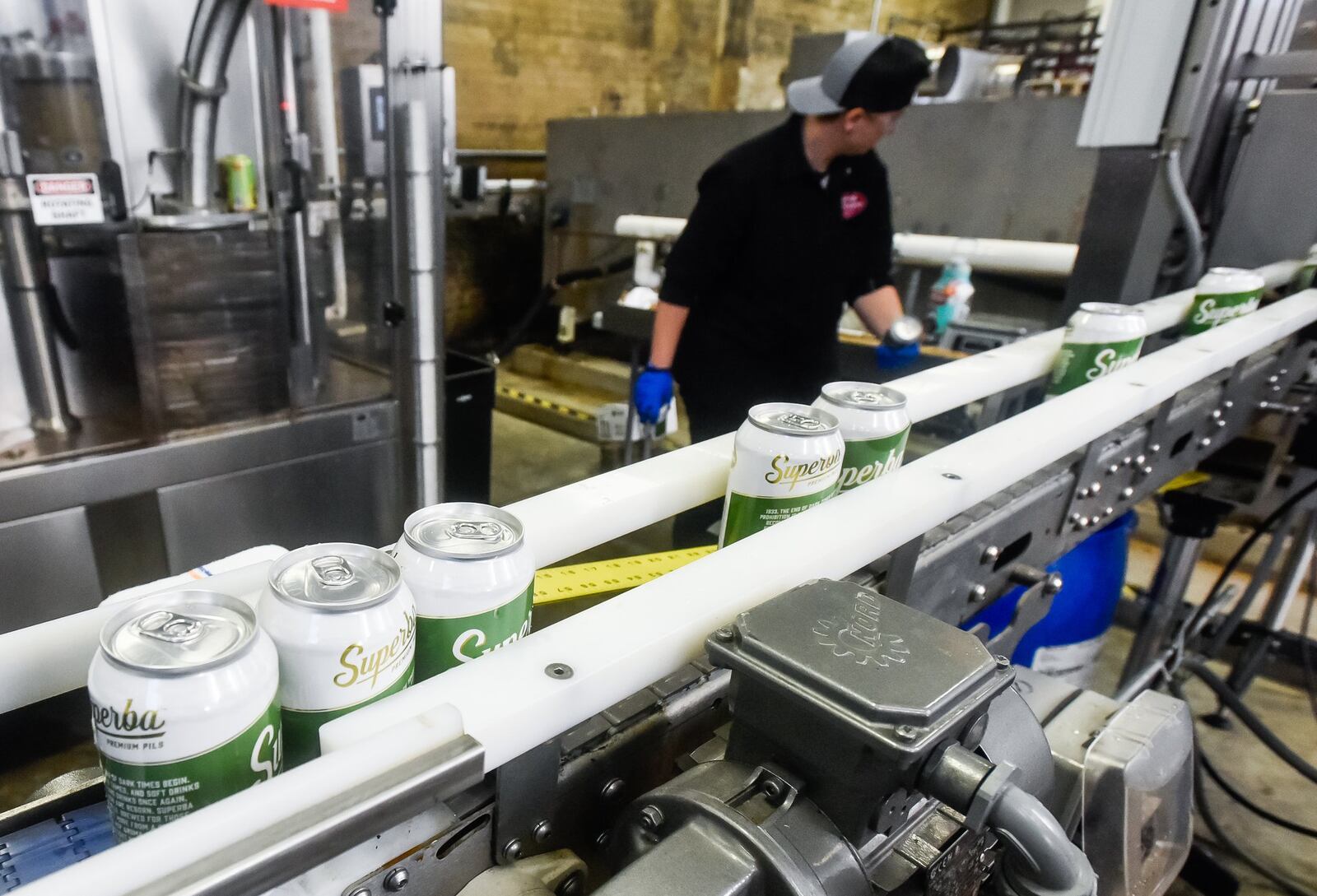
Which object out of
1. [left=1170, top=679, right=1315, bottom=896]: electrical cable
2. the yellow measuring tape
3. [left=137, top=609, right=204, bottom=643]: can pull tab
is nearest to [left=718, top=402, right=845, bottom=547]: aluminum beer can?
→ the yellow measuring tape

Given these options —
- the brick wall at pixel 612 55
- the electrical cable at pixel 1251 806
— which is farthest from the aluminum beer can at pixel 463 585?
the brick wall at pixel 612 55

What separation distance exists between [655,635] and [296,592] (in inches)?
7.8

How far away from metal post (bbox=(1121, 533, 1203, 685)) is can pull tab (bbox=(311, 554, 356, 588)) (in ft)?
6.01

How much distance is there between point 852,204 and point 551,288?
9.64 feet

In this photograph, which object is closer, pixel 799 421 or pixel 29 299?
pixel 799 421

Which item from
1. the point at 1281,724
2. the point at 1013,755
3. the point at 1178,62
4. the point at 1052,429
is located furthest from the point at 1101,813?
the point at 1281,724

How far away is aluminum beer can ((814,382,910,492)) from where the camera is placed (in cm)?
72

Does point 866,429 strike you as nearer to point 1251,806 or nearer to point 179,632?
point 179,632

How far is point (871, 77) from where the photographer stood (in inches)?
63.4

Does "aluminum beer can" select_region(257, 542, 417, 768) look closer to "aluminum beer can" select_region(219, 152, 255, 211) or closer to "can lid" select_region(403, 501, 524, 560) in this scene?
"can lid" select_region(403, 501, 524, 560)

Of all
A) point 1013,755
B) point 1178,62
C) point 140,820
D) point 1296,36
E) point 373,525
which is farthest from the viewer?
point 373,525

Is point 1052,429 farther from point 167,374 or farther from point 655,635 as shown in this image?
point 167,374

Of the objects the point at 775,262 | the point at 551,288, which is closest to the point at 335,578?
the point at 775,262

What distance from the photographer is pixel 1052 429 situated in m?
0.80
